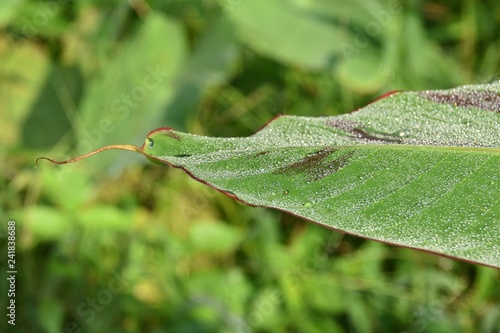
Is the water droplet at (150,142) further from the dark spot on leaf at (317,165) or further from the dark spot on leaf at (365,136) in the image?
the dark spot on leaf at (365,136)

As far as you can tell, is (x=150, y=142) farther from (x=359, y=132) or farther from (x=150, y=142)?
(x=359, y=132)

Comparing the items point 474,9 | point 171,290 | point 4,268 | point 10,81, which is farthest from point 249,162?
point 474,9

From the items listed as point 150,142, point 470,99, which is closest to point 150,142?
point 150,142

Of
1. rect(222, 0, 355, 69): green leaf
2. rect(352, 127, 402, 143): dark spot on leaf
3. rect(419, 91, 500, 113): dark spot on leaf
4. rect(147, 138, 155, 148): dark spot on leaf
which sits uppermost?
rect(419, 91, 500, 113): dark spot on leaf

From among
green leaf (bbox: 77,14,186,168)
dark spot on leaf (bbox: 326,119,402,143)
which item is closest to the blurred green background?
green leaf (bbox: 77,14,186,168)

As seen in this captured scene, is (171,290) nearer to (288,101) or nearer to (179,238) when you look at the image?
(179,238)

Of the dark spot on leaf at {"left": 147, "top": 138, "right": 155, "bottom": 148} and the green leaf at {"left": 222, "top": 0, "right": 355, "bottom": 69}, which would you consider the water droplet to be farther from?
the green leaf at {"left": 222, "top": 0, "right": 355, "bottom": 69}

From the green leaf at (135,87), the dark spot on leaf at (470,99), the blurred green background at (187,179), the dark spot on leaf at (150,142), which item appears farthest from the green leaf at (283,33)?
the dark spot on leaf at (150,142)
